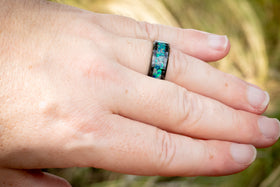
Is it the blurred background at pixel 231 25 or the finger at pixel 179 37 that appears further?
the blurred background at pixel 231 25

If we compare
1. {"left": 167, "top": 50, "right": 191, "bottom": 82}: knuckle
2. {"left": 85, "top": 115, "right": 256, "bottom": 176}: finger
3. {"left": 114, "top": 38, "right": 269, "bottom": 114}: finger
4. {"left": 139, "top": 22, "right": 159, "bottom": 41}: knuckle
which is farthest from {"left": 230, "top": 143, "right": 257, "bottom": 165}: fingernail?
{"left": 139, "top": 22, "right": 159, "bottom": 41}: knuckle

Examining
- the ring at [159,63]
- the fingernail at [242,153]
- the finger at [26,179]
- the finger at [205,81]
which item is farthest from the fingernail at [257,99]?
the finger at [26,179]

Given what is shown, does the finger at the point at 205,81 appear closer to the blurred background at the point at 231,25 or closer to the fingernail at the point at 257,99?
the fingernail at the point at 257,99

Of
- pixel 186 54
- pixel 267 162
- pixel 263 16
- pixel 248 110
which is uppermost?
pixel 263 16

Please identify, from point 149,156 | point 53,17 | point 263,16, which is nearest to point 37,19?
point 53,17

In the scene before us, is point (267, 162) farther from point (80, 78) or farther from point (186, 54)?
point (80, 78)

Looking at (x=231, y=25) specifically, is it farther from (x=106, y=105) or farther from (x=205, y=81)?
(x=106, y=105)

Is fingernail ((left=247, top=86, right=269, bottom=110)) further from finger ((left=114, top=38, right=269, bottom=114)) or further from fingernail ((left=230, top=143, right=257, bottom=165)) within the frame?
fingernail ((left=230, top=143, right=257, bottom=165))
